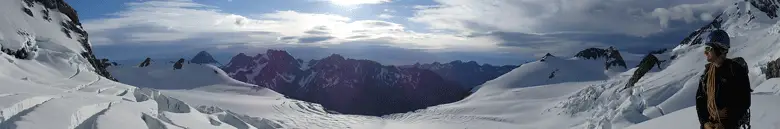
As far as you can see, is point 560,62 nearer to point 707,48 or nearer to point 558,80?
point 558,80

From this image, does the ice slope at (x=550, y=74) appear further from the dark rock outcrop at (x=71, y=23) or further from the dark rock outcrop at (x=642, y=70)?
the dark rock outcrop at (x=71, y=23)

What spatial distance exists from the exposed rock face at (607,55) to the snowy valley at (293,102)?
20.8 inches

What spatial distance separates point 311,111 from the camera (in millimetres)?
79562

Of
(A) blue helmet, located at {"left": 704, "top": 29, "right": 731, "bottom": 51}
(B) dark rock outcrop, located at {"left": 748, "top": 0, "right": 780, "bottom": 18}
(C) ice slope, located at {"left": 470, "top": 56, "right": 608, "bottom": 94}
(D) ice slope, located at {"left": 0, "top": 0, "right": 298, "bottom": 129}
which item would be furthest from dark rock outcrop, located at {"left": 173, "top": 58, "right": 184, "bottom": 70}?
(A) blue helmet, located at {"left": 704, "top": 29, "right": 731, "bottom": 51}

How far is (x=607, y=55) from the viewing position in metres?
135

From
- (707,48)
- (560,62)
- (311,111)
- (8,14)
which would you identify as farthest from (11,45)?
(560,62)

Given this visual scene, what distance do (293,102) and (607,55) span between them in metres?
90.5

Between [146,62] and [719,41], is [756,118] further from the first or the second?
[146,62]

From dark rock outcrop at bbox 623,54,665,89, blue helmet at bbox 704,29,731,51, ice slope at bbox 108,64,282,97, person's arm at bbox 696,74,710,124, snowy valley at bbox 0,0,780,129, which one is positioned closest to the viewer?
blue helmet at bbox 704,29,731,51

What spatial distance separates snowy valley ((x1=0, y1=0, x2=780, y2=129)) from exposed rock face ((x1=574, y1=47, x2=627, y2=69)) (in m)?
0.53

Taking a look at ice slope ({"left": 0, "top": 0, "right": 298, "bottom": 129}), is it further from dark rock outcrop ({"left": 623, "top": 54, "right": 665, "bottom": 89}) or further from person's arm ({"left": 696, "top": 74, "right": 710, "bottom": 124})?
dark rock outcrop ({"left": 623, "top": 54, "right": 665, "bottom": 89})

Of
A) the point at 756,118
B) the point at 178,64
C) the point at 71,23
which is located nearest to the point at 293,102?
the point at 71,23

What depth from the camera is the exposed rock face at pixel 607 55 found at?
427 ft

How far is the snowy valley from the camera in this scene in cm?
1223
